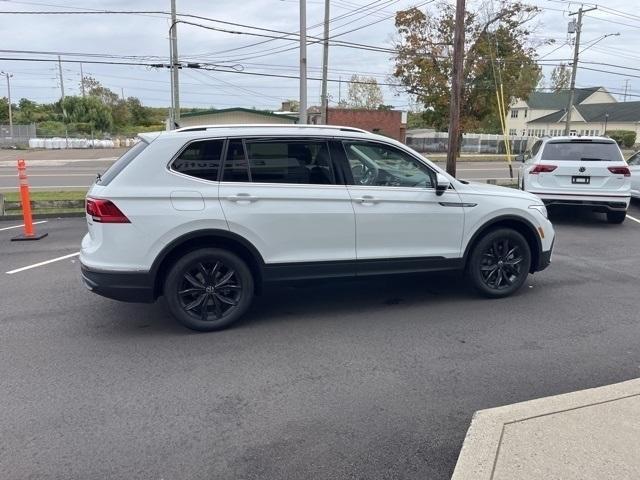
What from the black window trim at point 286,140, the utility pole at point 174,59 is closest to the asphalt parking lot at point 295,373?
the black window trim at point 286,140

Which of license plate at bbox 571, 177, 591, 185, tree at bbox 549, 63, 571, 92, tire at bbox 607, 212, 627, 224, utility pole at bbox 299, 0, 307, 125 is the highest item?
tree at bbox 549, 63, 571, 92

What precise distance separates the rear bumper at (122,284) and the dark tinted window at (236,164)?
115cm

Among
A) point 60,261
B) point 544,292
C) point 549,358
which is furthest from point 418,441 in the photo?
point 60,261

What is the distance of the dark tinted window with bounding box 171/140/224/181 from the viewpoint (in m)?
4.77

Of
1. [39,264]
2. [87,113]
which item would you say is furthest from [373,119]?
[87,113]

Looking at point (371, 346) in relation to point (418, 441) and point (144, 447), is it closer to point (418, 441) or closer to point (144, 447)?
point (418, 441)

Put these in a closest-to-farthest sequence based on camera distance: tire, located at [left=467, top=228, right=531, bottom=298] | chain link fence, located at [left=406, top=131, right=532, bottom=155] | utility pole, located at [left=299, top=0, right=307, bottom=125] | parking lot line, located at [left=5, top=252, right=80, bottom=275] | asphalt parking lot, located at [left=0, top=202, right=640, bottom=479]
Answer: asphalt parking lot, located at [left=0, top=202, right=640, bottom=479] < tire, located at [left=467, top=228, right=531, bottom=298] < parking lot line, located at [left=5, top=252, right=80, bottom=275] < utility pole, located at [left=299, top=0, right=307, bottom=125] < chain link fence, located at [left=406, top=131, right=532, bottom=155]

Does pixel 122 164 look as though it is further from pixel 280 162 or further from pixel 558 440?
pixel 558 440

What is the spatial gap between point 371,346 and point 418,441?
1.46 m

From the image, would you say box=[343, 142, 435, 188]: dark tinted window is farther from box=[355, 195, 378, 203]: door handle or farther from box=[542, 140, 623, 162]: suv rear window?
box=[542, 140, 623, 162]: suv rear window

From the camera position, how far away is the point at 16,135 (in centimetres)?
5566

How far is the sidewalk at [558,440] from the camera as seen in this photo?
2754mm

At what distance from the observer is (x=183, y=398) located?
12.2ft

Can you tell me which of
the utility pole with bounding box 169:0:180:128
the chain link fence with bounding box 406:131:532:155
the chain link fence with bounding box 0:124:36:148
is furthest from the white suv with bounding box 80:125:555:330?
the chain link fence with bounding box 0:124:36:148
